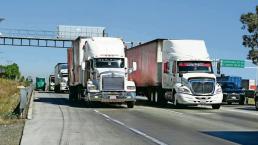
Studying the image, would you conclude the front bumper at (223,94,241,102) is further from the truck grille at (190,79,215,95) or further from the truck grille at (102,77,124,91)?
the truck grille at (102,77,124,91)

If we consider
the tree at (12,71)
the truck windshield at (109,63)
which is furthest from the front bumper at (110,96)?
the tree at (12,71)

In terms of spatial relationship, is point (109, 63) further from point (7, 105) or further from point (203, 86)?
point (7, 105)

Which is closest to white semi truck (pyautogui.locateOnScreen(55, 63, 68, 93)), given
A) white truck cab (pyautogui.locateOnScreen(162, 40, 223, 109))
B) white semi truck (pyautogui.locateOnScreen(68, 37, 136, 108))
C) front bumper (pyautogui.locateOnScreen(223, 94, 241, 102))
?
front bumper (pyautogui.locateOnScreen(223, 94, 241, 102))

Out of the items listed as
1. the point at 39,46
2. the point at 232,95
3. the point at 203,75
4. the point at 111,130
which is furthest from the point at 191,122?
the point at 39,46

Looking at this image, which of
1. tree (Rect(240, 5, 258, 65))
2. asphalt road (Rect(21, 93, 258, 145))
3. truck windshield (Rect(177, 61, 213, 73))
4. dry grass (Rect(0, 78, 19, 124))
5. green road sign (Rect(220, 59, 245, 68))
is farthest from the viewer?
green road sign (Rect(220, 59, 245, 68))

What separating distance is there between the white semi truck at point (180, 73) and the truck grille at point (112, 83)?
232cm

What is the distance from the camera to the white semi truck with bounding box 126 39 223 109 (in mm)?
30531

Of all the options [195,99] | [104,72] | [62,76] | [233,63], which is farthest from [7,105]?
[233,63]

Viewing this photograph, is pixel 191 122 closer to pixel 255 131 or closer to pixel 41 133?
pixel 255 131

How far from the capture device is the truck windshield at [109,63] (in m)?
30.4

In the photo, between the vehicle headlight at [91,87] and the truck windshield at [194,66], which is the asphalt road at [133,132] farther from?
the truck windshield at [194,66]

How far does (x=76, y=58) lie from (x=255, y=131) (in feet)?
60.3

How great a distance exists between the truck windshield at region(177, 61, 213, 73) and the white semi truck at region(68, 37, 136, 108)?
3.31 m

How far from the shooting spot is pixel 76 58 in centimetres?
3484
